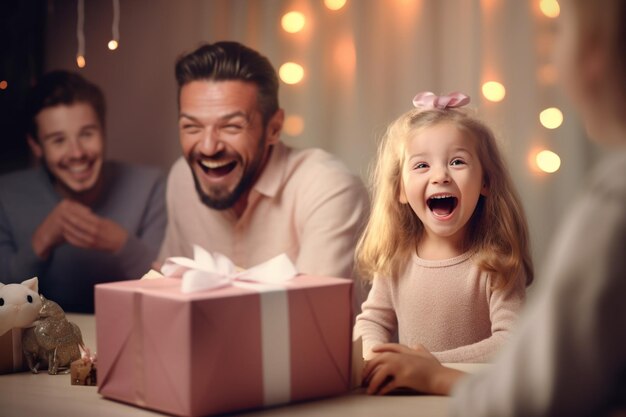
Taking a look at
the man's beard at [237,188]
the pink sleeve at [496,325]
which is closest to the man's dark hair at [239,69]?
the man's beard at [237,188]

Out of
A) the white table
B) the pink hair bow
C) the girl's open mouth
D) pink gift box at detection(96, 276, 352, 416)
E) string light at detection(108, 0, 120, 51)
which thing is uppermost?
string light at detection(108, 0, 120, 51)

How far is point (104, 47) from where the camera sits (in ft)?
9.96

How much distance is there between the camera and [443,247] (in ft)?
5.04

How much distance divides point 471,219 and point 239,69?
128cm

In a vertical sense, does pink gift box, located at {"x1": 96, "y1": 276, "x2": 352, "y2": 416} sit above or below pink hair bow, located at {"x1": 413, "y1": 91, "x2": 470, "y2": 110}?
below

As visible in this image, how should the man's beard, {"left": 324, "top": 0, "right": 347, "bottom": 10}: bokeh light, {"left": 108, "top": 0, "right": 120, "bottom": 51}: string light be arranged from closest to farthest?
{"left": 324, "top": 0, "right": 347, "bottom": 10}: bokeh light, the man's beard, {"left": 108, "top": 0, "right": 120, "bottom": 51}: string light

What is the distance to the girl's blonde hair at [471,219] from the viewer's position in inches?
58.1

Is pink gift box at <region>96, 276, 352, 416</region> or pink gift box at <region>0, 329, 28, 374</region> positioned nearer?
pink gift box at <region>96, 276, 352, 416</region>

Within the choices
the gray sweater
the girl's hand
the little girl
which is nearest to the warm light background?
the gray sweater

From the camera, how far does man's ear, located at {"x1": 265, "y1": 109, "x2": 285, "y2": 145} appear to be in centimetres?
260

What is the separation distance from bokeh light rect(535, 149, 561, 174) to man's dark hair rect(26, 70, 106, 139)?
5.14 ft

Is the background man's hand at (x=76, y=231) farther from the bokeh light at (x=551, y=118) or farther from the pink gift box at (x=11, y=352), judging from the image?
the pink gift box at (x=11, y=352)

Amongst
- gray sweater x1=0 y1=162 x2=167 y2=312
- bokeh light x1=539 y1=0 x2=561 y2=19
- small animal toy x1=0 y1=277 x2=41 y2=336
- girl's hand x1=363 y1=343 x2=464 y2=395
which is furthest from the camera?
gray sweater x1=0 y1=162 x2=167 y2=312

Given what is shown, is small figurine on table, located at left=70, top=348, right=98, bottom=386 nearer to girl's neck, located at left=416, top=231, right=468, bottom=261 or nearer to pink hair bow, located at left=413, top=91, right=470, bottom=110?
girl's neck, located at left=416, top=231, right=468, bottom=261
